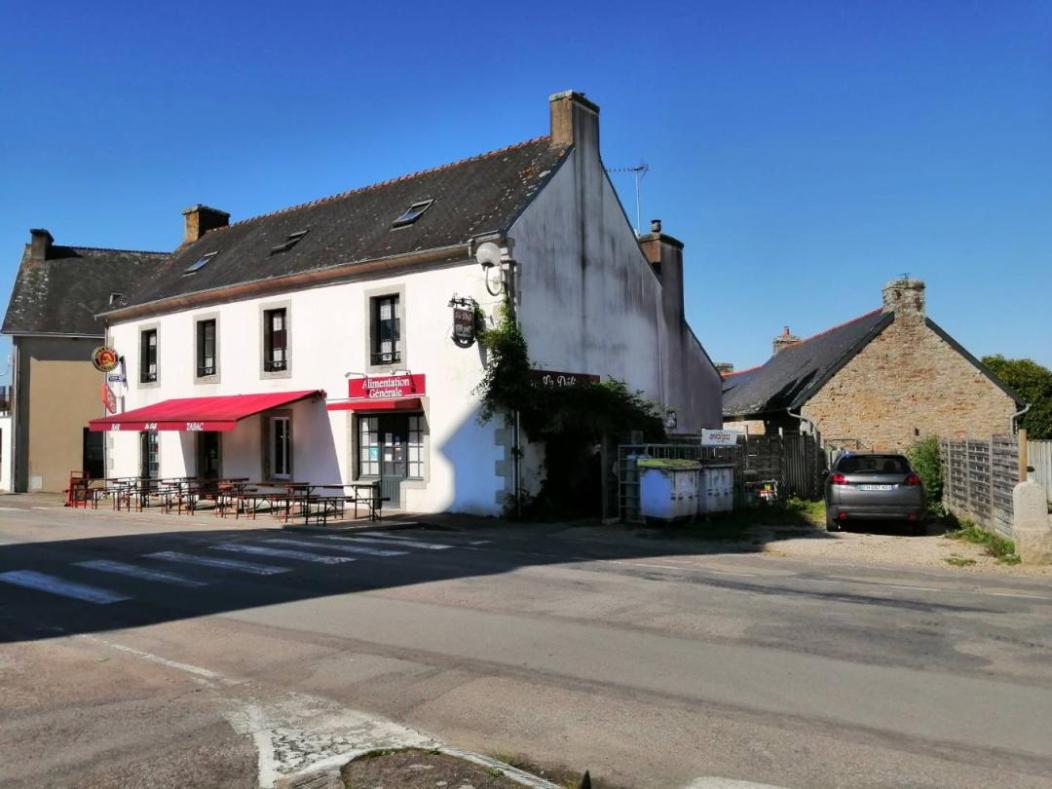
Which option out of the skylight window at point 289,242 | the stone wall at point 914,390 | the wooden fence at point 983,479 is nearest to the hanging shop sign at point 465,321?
the skylight window at point 289,242

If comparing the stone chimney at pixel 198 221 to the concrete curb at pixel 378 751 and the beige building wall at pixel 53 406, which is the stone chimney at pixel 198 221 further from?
the concrete curb at pixel 378 751

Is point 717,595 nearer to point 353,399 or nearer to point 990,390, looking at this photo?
point 353,399

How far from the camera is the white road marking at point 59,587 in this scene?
8586 millimetres

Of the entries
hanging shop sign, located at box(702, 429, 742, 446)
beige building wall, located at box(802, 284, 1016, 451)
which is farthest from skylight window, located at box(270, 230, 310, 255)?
beige building wall, located at box(802, 284, 1016, 451)

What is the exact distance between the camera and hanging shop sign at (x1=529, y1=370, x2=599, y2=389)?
1767 cm

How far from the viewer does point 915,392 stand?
2517 centimetres

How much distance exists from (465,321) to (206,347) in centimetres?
1015

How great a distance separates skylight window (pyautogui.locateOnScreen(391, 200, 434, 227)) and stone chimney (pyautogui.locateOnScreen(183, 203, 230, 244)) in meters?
11.6

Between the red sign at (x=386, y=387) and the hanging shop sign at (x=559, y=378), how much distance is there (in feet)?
8.18

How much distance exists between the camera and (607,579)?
952cm

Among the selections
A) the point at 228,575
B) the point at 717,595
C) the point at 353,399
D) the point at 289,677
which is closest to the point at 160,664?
the point at 289,677

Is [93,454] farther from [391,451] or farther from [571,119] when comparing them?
[571,119]

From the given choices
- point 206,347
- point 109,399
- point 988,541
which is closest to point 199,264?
point 206,347

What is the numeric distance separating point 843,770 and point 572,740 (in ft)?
4.34
